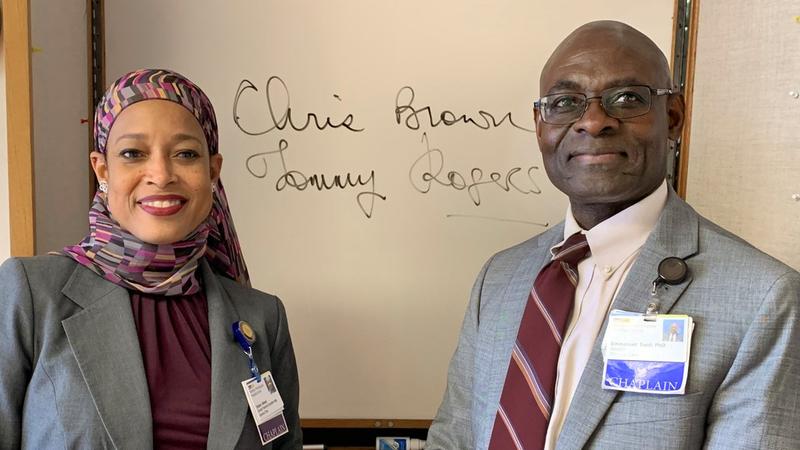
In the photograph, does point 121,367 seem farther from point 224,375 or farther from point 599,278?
point 599,278

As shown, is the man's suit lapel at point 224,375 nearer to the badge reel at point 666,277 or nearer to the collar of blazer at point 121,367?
Answer: the collar of blazer at point 121,367

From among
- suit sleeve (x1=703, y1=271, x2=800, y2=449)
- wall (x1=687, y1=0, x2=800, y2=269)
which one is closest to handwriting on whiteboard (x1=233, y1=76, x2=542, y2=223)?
wall (x1=687, y1=0, x2=800, y2=269)

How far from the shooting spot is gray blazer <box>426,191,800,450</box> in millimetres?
1118

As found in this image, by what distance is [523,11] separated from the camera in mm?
1988

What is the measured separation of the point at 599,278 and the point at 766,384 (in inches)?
14.8

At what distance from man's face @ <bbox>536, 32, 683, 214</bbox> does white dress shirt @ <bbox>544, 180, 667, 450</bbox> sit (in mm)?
42

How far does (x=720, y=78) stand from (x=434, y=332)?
3.86 ft

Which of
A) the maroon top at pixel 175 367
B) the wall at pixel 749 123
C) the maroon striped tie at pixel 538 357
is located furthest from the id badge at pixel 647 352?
the maroon top at pixel 175 367

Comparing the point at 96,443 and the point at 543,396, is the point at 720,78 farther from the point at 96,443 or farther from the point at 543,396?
the point at 96,443

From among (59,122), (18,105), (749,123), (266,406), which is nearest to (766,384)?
(749,123)

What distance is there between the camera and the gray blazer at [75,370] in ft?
3.92

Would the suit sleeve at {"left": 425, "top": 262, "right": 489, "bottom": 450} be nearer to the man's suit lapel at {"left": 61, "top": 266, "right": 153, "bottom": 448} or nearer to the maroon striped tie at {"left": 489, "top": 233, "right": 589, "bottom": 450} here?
the maroon striped tie at {"left": 489, "top": 233, "right": 589, "bottom": 450}

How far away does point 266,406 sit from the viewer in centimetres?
143

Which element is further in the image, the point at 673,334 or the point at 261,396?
the point at 261,396
